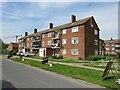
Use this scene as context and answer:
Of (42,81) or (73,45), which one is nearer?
(42,81)

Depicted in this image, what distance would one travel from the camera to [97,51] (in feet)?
179

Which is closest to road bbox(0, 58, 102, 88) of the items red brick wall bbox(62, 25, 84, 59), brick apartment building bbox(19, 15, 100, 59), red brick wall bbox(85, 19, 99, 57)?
brick apartment building bbox(19, 15, 100, 59)

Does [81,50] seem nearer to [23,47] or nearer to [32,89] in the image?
[32,89]

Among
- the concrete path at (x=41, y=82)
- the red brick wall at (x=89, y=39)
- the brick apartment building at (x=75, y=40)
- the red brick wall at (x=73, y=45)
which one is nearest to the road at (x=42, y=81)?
the concrete path at (x=41, y=82)

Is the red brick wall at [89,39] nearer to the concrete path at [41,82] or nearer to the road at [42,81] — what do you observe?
the road at [42,81]

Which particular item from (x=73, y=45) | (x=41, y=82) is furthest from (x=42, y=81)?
(x=73, y=45)

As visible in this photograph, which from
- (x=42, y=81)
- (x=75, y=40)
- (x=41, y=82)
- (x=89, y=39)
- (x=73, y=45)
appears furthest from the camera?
(x=73, y=45)

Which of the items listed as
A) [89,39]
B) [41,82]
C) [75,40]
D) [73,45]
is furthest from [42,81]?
[73,45]

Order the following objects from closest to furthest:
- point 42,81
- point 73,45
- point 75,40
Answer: point 42,81, point 75,40, point 73,45

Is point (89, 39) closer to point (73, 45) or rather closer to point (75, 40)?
point (75, 40)

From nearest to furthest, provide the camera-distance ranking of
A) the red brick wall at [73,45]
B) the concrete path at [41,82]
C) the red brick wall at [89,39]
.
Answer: the concrete path at [41,82] < the red brick wall at [89,39] < the red brick wall at [73,45]

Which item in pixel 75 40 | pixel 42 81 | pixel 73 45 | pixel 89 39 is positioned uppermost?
pixel 89 39

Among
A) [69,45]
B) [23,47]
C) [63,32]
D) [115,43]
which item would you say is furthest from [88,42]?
[115,43]

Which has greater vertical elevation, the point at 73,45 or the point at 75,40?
the point at 75,40
